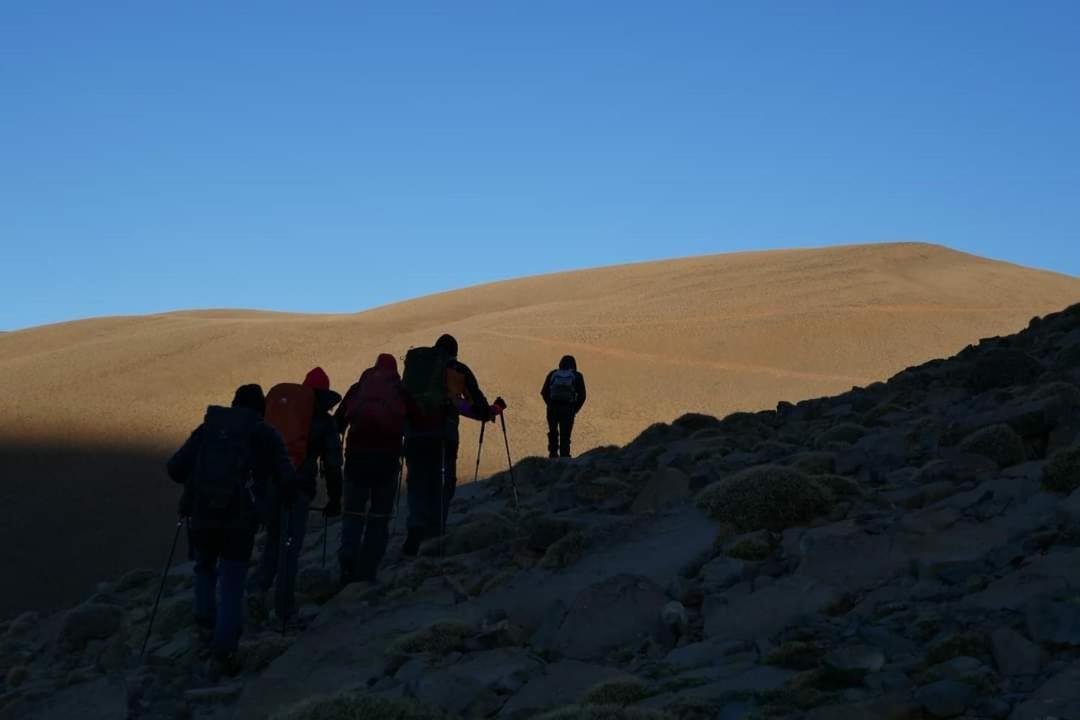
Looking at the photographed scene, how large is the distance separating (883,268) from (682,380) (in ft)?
92.5

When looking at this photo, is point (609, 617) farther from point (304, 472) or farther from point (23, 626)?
point (23, 626)

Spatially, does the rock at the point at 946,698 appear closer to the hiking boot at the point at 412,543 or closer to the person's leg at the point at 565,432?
Answer: the hiking boot at the point at 412,543

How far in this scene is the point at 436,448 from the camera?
11.6 m

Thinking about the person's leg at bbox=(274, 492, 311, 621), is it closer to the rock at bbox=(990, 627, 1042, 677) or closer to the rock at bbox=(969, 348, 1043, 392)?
the rock at bbox=(990, 627, 1042, 677)

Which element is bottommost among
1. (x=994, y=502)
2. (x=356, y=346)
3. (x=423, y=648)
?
(x=423, y=648)

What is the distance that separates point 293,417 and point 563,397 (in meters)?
8.40

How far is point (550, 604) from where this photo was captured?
31.9 feet

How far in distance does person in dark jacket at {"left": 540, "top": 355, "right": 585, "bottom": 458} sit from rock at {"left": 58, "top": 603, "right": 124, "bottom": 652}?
22.8ft

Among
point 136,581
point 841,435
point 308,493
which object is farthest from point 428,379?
point 136,581

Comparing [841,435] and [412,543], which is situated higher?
[841,435]

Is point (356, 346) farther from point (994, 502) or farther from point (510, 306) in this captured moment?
point (994, 502)

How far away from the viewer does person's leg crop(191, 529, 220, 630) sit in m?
9.06

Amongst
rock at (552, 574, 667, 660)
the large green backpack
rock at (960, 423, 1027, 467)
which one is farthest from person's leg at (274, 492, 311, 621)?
rock at (960, 423, 1027, 467)

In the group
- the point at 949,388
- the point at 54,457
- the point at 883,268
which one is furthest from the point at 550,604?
the point at 883,268
